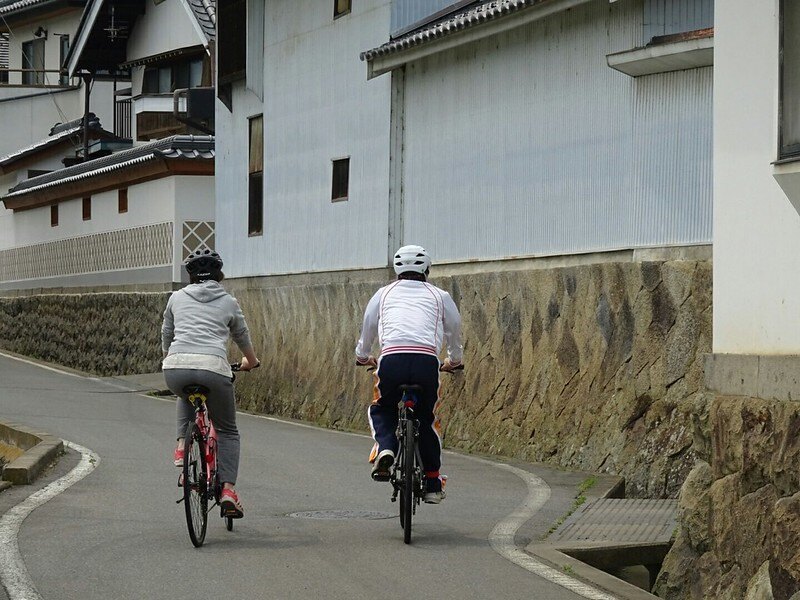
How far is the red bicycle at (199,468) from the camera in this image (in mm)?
8992

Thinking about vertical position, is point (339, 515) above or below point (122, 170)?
below

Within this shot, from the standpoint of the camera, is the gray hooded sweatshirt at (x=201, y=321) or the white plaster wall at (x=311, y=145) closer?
the gray hooded sweatshirt at (x=201, y=321)

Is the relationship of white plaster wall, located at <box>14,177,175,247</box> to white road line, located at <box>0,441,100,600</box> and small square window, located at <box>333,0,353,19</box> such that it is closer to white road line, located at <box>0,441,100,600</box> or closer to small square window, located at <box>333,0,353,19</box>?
small square window, located at <box>333,0,353,19</box>

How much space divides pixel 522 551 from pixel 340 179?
13.2m

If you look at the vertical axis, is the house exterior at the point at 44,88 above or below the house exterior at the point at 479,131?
above

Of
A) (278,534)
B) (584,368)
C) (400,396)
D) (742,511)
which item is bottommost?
(278,534)

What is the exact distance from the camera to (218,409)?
946 centimetres

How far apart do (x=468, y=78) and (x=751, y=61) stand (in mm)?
10052

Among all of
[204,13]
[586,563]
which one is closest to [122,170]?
[204,13]

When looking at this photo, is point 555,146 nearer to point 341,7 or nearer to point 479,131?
point 479,131

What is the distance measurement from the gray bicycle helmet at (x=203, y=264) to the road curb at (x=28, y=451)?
324 centimetres

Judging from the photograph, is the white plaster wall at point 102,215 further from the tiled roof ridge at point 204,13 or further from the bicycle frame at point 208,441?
the bicycle frame at point 208,441

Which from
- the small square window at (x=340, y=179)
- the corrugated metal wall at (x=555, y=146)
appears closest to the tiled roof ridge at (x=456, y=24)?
the corrugated metal wall at (x=555, y=146)

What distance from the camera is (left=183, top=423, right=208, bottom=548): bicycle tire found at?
29.5 feet
